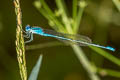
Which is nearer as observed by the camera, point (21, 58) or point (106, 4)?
point (21, 58)

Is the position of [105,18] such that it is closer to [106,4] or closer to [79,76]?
[106,4]

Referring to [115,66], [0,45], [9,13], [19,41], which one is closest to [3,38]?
[0,45]

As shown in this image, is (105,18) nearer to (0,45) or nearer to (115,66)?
(115,66)

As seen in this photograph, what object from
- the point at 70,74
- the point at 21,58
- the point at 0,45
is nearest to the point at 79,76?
the point at 70,74

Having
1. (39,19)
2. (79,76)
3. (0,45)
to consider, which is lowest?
(79,76)

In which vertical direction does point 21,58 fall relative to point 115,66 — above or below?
above

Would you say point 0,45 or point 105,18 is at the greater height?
point 105,18
